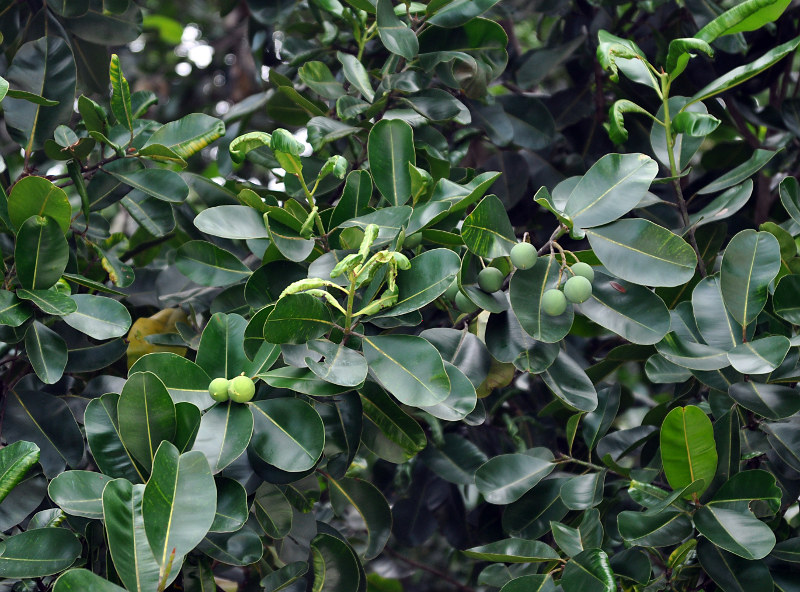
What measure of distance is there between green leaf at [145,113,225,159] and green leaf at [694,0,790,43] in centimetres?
68

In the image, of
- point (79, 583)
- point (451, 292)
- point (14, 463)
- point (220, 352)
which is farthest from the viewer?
point (451, 292)

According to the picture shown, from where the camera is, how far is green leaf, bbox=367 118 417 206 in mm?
983

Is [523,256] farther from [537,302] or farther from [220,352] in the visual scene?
[220,352]

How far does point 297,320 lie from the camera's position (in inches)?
31.0

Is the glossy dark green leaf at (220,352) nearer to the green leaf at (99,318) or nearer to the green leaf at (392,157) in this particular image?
the green leaf at (99,318)

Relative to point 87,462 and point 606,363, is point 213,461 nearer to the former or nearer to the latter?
point 87,462

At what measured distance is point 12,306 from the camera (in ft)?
2.96

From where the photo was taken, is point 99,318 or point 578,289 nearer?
point 578,289

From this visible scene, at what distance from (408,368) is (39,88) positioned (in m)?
0.74

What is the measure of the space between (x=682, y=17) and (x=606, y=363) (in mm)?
858

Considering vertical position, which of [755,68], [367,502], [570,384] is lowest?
[367,502]

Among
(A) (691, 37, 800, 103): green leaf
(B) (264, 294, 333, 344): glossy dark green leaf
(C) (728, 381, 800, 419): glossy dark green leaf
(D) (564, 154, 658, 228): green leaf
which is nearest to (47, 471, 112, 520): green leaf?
(B) (264, 294, 333, 344): glossy dark green leaf

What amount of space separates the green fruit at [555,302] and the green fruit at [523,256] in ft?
0.13

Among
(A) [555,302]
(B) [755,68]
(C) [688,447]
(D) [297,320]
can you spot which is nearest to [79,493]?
(D) [297,320]
